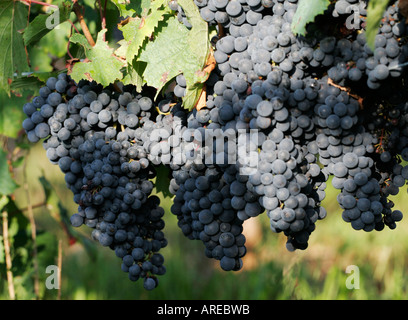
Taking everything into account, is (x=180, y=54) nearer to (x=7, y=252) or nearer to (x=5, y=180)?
(x=5, y=180)

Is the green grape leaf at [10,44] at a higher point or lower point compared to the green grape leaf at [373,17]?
higher

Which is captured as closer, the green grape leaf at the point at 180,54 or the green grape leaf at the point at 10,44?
the green grape leaf at the point at 180,54

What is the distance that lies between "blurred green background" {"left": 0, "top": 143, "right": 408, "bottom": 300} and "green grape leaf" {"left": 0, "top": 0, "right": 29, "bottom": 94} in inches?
36.5

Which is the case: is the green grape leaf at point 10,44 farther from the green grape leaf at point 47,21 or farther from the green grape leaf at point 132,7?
the green grape leaf at point 132,7

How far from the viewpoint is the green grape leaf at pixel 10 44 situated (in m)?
1.24

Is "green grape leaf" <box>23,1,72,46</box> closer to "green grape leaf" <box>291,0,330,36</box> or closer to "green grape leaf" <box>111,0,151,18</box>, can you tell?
"green grape leaf" <box>111,0,151,18</box>

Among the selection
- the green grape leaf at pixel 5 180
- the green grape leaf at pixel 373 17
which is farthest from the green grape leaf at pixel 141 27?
the green grape leaf at pixel 5 180

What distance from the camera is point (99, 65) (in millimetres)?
1040

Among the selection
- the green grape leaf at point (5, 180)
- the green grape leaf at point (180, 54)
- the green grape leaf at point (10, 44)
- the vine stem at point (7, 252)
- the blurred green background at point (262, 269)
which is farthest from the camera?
the blurred green background at point (262, 269)

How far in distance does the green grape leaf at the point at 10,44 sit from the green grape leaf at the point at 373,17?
2.89ft

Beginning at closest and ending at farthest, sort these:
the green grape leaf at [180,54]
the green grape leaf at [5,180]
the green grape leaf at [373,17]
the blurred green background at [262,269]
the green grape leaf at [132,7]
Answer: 1. the green grape leaf at [373,17]
2. the green grape leaf at [180,54]
3. the green grape leaf at [132,7]
4. the green grape leaf at [5,180]
5. the blurred green background at [262,269]

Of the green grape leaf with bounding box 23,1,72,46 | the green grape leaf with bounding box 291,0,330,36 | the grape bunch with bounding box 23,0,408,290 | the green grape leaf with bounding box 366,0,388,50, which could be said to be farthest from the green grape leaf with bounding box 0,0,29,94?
the green grape leaf with bounding box 366,0,388,50
